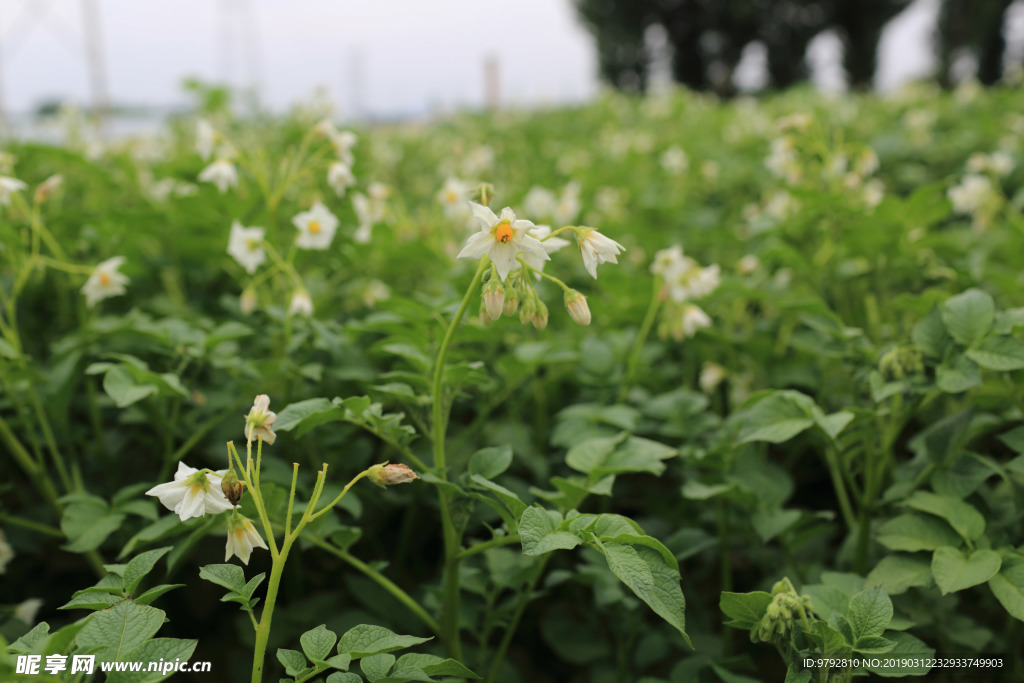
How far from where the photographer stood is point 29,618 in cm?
149

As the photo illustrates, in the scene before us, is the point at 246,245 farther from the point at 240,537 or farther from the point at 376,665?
the point at 376,665

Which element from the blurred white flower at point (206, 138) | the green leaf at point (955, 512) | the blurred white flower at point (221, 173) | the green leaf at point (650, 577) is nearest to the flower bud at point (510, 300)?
the green leaf at point (650, 577)

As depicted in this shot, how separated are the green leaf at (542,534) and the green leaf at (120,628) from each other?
508 millimetres

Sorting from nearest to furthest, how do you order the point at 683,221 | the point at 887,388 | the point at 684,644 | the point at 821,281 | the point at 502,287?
the point at 502,287 < the point at 887,388 < the point at 684,644 < the point at 821,281 < the point at 683,221

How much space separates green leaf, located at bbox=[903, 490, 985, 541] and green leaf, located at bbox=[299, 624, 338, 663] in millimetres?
1051

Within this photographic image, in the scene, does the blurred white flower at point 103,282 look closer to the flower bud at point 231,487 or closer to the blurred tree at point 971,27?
the flower bud at point 231,487

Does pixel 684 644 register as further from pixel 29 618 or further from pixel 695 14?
pixel 695 14

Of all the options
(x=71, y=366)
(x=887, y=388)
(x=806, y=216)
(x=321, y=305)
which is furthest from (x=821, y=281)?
(x=71, y=366)

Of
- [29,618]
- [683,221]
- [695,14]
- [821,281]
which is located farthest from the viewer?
[695,14]

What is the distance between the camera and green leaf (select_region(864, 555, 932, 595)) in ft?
4.10

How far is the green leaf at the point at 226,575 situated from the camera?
3.31ft

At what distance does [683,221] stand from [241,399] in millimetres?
2109

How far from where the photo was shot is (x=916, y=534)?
1297mm

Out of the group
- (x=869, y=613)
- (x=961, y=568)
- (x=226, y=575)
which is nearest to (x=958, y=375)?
(x=961, y=568)
